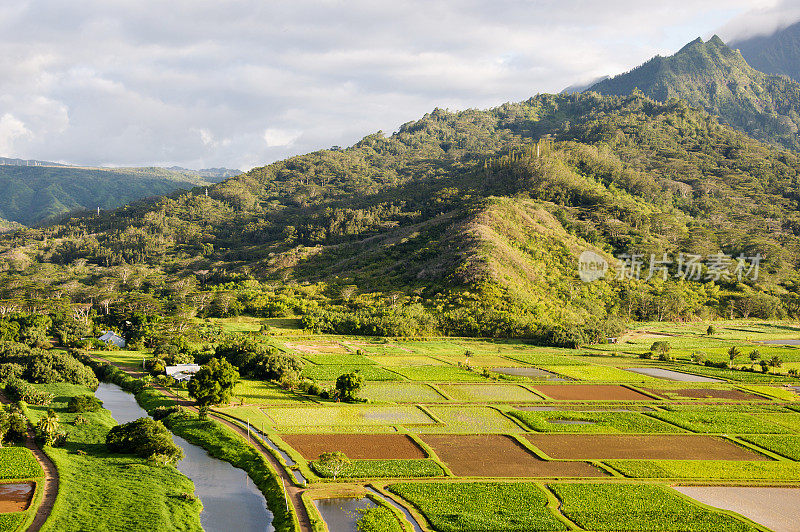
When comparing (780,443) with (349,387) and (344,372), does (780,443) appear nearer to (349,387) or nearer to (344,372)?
(349,387)

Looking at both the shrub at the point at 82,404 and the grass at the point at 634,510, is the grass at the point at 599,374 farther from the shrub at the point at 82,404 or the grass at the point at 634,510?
the shrub at the point at 82,404

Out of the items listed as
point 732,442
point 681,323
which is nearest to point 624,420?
point 732,442

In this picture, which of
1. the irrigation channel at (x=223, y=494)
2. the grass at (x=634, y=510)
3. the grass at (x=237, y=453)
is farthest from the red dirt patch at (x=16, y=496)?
the grass at (x=634, y=510)

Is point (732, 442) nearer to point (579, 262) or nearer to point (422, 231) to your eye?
point (579, 262)

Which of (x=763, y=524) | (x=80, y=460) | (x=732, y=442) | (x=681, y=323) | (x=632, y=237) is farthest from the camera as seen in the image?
(x=632, y=237)

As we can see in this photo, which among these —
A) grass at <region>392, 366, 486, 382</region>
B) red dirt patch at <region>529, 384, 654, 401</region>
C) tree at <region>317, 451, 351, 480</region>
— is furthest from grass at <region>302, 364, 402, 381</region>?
tree at <region>317, 451, 351, 480</region>

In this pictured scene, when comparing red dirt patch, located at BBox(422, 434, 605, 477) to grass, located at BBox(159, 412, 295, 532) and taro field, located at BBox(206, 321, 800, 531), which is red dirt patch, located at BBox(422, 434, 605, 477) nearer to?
taro field, located at BBox(206, 321, 800, 531)

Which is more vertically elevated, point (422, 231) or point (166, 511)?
point (422, 231)

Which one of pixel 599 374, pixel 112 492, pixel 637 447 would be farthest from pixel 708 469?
pixel 112 492
